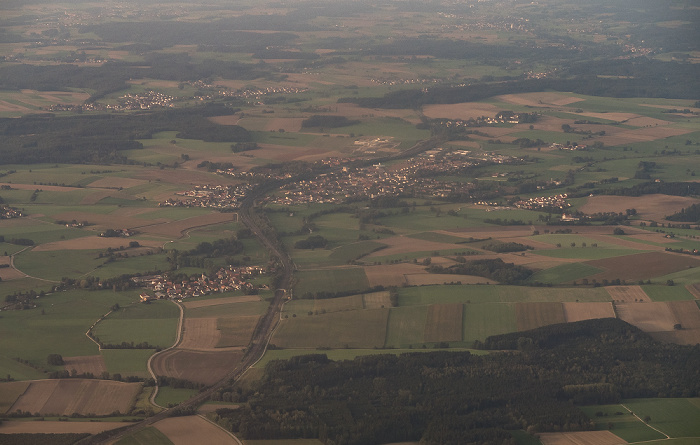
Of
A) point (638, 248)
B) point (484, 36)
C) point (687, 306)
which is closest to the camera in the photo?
point (687, 306)

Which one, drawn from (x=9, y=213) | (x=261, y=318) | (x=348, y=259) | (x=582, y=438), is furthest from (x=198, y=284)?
(x=582, y=438)

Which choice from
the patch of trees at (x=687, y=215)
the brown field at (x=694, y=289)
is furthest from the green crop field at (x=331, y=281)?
the patch of trees at (x=687, y=215)

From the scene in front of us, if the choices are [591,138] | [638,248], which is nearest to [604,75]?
[591,138]

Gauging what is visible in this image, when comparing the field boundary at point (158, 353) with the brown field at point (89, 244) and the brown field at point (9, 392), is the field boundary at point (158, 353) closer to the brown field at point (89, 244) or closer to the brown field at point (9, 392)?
the brown field at point (9, 392)

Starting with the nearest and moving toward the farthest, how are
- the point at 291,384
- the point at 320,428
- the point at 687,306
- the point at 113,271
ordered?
the point at 320,428, the point at 291,384, the point at 687,306, the point at 113,271

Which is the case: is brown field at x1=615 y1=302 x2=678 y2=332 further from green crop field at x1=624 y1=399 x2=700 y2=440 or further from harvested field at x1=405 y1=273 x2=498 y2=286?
green crop field at x1=624 y1=399 x2=700 y2=440

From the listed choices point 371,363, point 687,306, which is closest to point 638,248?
point 687,306

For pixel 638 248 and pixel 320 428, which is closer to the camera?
pixel 320 428

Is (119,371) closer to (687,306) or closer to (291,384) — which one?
(291,384)
